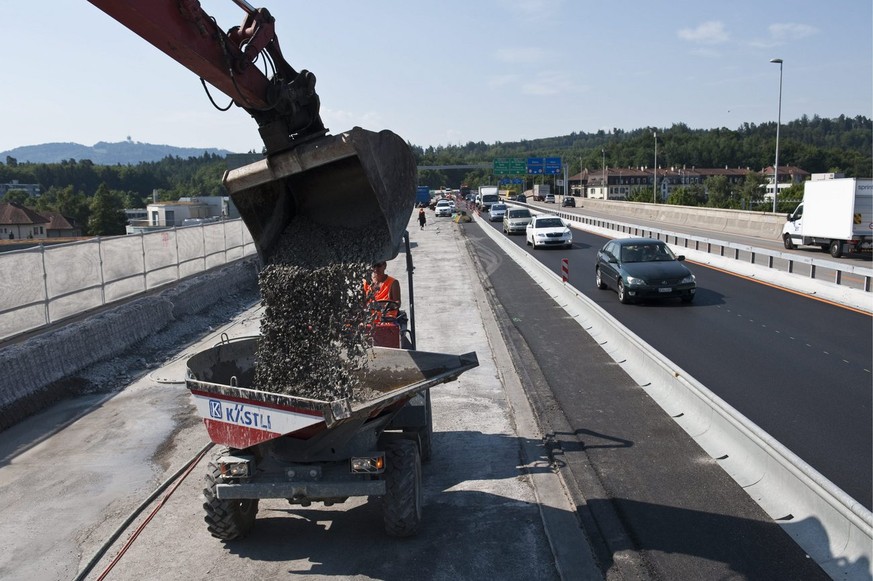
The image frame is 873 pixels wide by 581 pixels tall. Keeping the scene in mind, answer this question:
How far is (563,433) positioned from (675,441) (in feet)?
4.27

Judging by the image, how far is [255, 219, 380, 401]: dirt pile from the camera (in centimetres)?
675

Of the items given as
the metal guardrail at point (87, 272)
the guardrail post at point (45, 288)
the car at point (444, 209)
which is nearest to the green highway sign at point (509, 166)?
the car at point (444, 209)

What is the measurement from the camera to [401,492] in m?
6.67

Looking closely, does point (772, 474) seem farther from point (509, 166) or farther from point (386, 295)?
point (509, 166)

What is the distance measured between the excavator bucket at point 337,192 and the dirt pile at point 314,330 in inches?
21.0

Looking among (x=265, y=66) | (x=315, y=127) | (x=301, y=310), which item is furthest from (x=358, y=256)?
(x=265, y=66)

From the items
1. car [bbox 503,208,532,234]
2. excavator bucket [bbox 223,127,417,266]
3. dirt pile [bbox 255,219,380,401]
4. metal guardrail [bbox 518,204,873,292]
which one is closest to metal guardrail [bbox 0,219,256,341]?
excavator bucket [bbox 223,127,417,266]

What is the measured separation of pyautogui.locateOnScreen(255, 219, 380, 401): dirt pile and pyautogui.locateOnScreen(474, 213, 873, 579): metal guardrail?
12.3 feet

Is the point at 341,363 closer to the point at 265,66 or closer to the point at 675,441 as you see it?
the point at 265,66

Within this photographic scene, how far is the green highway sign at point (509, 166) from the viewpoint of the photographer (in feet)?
372

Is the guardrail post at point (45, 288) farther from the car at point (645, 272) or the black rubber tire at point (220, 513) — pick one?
the car at point (645, 272)

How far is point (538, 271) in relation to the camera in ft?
86.6

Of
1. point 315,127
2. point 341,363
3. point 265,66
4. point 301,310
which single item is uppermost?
point 265,66

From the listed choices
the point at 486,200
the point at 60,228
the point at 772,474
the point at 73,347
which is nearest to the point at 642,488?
the point at 772,474
